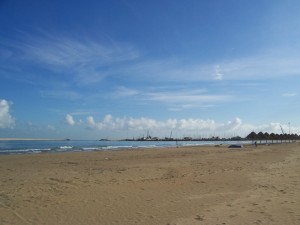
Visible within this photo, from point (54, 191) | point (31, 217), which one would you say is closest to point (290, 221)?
point (31, 217)

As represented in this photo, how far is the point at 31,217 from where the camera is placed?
8266 mm

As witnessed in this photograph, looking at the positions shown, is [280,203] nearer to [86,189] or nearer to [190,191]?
[190,191]

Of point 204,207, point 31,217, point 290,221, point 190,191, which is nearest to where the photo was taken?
point 290,221

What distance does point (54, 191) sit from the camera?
1184cm

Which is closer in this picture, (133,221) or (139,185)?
(133,221)

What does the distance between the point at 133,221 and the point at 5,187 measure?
7.12 metres

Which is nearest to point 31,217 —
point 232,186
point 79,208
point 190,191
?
point 79,208

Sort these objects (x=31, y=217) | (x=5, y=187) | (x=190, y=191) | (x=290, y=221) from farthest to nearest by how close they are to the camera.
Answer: (x=5, y=187), (x=190, y=191), (x=31, y=217), (x=290, y=221)

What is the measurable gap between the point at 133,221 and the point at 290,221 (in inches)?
144

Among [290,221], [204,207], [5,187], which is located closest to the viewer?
[290,221]

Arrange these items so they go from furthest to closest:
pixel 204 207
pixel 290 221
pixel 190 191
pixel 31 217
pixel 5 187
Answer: pixel 5 187 < pixel 190 191 < pixel 204 207 < pixel 31 217 < pixel 290 221

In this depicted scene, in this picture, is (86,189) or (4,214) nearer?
(4,214)

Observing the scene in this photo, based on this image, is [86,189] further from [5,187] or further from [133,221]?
[133,221]

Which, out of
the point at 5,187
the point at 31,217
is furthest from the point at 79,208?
the point at 5,187
